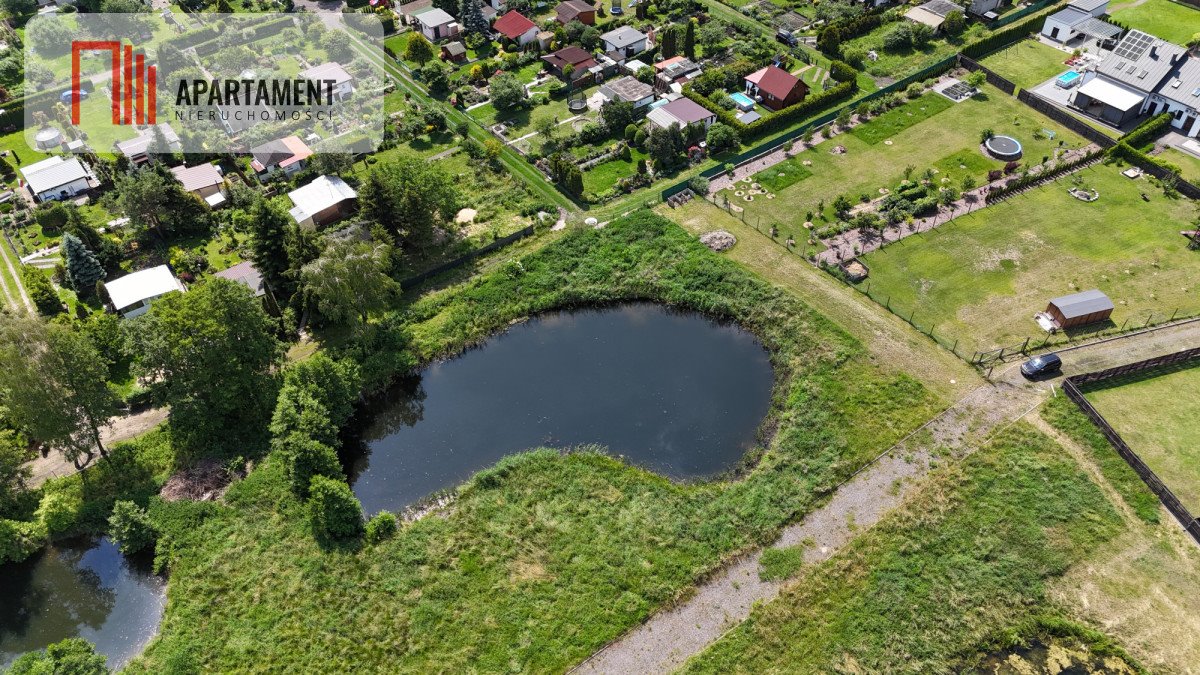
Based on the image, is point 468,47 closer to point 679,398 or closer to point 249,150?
point 249,150

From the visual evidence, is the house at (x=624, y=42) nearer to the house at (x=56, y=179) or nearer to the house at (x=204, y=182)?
the house at (x=204, y=182)

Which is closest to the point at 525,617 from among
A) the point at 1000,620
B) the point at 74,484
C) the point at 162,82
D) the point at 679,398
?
the point at 679,398

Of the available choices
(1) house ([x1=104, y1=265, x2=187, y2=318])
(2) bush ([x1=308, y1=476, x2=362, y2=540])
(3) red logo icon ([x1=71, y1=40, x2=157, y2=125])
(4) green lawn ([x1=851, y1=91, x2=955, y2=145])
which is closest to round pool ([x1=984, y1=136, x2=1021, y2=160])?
(4) green lawn ([x1=851, y1=91, x2=955, y2=145])

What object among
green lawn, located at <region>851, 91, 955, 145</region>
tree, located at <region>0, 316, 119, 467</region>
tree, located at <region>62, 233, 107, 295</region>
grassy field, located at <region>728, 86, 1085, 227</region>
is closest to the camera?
tree, located at <region>0, 316, 119, 467</region>

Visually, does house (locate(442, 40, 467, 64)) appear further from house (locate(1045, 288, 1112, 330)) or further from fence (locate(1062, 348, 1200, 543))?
fence (locate(1062, 348, 1200, 543))

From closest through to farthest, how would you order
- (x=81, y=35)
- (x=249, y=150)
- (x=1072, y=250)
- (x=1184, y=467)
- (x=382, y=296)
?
(x=1184, y=467)
(x=382, y=296)
(x=1072, y=250)
(x=249, y=150)
(x=81, y=35)

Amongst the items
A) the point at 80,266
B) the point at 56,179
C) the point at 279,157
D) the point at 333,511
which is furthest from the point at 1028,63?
the point at 56,179

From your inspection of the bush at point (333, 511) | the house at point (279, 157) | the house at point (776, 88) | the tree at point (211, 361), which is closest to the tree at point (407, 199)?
the house at point (279, 157)
